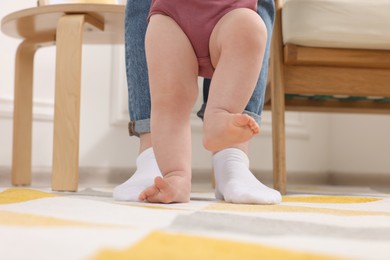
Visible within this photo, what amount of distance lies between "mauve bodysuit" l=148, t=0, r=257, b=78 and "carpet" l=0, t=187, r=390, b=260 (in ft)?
0.83

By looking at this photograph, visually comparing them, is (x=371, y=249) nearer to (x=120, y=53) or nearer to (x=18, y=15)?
(x=18, y=15)

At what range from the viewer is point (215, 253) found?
0.31 meters

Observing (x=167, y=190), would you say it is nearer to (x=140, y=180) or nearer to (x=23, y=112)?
(x=140, y=180)

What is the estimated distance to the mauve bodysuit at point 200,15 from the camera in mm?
702

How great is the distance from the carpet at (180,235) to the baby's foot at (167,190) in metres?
0.12

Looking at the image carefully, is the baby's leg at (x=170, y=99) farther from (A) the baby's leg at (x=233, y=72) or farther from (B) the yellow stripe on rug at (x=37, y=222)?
(B) the yellow stripe on rug at (x=37, y=222)

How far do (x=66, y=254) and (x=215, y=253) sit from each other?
91 mm

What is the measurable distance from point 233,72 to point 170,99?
0.10 meters

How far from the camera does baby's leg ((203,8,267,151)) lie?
63 cm

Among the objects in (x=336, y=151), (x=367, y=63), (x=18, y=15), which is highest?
(x=18, y=15)

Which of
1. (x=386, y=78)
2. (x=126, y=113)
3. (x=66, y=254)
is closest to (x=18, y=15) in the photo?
(x=126, y=113)

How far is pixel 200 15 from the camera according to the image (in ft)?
2.34

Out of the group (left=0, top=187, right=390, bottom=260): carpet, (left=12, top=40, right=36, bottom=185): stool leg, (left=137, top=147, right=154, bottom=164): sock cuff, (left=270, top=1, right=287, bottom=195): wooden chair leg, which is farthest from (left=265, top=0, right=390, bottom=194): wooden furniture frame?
(left=12, top=40, right=36, bottom=185): stool leg

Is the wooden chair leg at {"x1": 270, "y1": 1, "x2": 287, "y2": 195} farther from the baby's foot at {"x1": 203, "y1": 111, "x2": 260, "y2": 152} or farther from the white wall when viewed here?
the white wall
